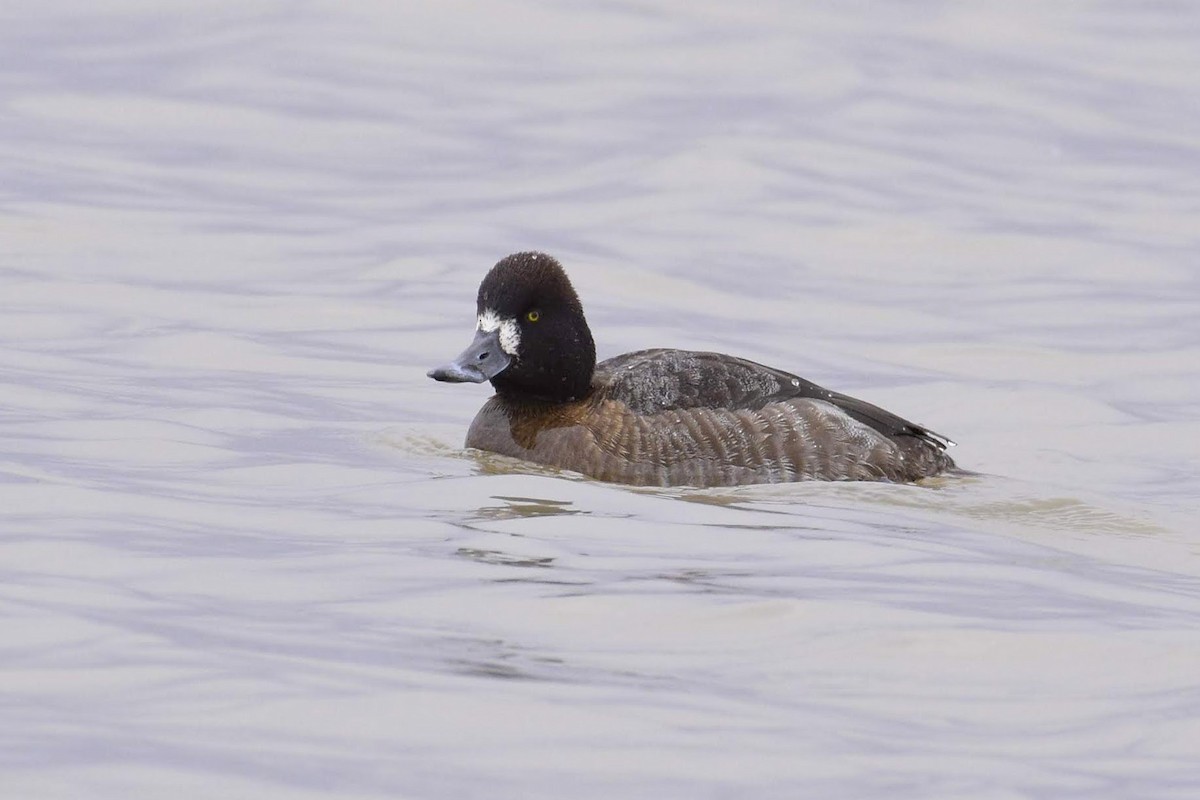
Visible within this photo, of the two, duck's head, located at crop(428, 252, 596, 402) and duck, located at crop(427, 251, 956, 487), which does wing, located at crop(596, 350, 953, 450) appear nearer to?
duck, located at crop(427, 251, 956, 487)

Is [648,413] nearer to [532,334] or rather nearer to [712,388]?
[712,388]

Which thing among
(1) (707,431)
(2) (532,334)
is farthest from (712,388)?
(2) (532,334)

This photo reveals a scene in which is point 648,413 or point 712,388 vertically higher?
point 712,388

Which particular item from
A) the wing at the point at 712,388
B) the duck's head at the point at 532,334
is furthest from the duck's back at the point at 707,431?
the duck's head at the point at 532,334

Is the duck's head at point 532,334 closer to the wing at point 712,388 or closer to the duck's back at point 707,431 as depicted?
the duck's back at point 707,431

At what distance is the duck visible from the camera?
34.3 feet

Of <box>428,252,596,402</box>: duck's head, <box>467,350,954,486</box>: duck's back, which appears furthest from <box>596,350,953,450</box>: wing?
<box>428,252,596,402</box>: duck's head

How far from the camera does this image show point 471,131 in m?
22.0

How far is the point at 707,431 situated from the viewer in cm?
1050

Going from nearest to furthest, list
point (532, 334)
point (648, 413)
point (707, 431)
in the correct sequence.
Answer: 1. point (707, 431)
2. point (648, 413)
3. point (532, 334)

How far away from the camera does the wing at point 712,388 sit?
10.7 meters

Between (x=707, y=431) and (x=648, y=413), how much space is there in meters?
0.33

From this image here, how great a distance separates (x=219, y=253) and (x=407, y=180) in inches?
143

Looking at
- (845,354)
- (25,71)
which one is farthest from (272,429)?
(25,71)
